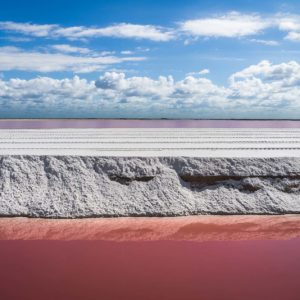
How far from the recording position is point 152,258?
6.68 feet

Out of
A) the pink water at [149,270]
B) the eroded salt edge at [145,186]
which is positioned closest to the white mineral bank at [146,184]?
the eroded salt edge at [145,186]

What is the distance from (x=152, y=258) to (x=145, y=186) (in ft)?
2.65

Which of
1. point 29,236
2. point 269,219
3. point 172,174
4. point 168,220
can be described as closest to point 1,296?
point 29,236

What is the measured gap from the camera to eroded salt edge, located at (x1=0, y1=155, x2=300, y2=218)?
2719 millimetres

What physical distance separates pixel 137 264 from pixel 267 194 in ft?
4.11

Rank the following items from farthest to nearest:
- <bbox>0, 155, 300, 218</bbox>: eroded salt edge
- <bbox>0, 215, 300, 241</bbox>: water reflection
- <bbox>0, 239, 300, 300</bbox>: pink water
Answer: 1. <bbox>0, 155, 300, 218</bbox>: eroded salt edge
2. <bbox>0, 215, 300, 241</bbox>: water reflection
3. <bbox>0, 239, 300, 300</bbox>: pink water

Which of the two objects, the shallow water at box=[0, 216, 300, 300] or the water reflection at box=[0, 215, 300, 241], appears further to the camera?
the water reflection at box=[0, 215, 300, 241]

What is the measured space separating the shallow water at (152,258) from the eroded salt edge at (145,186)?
10cm

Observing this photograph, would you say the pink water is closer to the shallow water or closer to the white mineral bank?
the shallow water

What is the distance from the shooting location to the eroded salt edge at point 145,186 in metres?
2.72

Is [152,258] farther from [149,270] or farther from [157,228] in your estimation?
[157,228]

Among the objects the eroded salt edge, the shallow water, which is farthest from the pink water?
the eroded salt edge

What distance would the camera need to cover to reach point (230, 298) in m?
1.57

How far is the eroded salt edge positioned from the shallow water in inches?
3.8
